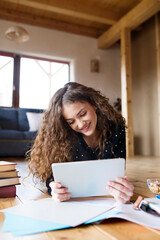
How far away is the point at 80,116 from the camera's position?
3.83ft

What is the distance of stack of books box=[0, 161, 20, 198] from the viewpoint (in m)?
1.06

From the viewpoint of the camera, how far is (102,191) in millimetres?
817

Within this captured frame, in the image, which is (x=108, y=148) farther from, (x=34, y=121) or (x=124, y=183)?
(x=34, y=121)

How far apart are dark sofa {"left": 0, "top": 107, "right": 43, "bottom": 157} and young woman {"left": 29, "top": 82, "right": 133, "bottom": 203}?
2.06 m

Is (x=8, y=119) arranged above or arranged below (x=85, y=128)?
above

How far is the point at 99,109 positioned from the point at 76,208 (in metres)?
0.67

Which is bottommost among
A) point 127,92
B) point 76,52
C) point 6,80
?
point 127,92

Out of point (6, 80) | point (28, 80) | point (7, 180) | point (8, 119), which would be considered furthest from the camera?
point (28, 80)

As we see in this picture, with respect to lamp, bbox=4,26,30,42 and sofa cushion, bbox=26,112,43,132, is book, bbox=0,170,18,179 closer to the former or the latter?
lamp, bbox=4,26,30,42

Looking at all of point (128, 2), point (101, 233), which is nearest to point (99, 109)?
point (101, 233)

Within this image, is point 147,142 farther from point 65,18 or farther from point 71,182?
point 71,182

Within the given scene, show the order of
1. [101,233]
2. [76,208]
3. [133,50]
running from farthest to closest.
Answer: [133,50]
[76,208]
[101,233]

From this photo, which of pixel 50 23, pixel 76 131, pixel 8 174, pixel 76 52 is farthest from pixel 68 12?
pixel 8 174

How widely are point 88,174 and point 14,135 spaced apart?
3.00 meters
